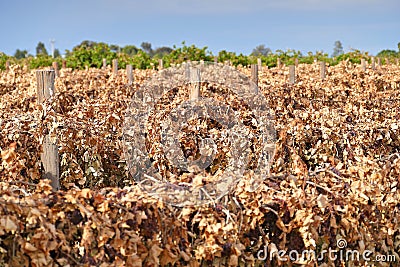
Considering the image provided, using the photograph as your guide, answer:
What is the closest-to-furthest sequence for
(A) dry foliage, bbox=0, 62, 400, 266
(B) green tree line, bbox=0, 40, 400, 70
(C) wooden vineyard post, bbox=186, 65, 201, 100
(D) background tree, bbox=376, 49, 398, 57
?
(A) dry foliage, bbox=0, 62, 400, 266, (C) wooden vineyard post, bbox=186, 65, 201, 100, (B) green tree line, bbox=0, 40, 400, 70, (D) background tree, bbox=376, 49, 398, 57

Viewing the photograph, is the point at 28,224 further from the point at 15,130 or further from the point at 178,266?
the point at 15,130

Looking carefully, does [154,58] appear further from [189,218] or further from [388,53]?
[388,53]

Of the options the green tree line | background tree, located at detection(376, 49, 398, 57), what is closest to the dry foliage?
the green tree line

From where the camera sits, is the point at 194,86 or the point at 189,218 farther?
the point at 194,86

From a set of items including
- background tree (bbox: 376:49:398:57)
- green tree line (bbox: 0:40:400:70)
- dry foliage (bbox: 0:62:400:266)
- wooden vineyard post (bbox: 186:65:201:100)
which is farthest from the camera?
background tree (bbox: 376:49:398:57)

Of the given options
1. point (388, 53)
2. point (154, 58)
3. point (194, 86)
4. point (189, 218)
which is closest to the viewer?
point (189, 218)

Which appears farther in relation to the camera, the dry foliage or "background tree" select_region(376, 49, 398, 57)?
"background tree" select_region(376, 49, 398, 57)

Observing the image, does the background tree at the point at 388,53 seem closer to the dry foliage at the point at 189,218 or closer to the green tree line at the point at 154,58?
the green tree line at the point at 154,58

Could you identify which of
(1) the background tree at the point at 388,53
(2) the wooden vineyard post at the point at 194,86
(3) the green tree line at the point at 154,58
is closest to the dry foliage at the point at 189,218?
(2) the wooden vineyard post at the point at 194,86

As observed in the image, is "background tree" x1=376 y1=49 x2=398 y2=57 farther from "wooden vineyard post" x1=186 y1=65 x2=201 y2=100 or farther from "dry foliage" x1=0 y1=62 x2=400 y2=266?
"dry foliage" x1=0 y1=62 x2=400 y2=266

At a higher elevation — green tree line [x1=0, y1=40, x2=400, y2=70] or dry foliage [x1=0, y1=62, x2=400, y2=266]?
green tree line [x1=0, y1=40, x2=400, y2=70]

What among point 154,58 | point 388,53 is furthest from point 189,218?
point 388,53

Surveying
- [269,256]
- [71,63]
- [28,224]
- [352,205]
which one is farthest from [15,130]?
[71,63]

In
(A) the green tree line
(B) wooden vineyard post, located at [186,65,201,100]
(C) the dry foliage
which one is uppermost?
(A) the green tree line
